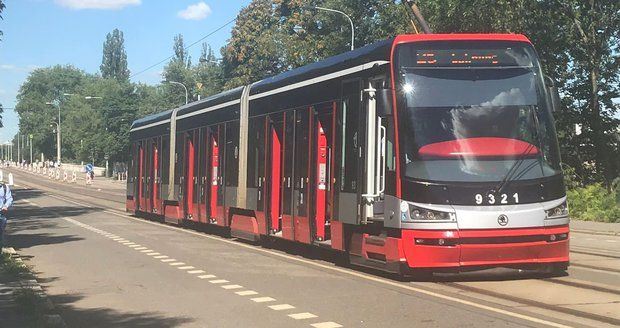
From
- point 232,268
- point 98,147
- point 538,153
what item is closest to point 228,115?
point 232,268

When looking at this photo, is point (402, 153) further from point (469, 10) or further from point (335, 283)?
point (469, 10)

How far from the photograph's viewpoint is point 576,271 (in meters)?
10.4

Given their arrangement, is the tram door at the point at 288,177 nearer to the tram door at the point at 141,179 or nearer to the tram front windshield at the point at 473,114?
the tram front windshield at the point at 473,114

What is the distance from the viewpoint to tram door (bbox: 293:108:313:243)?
1160cm

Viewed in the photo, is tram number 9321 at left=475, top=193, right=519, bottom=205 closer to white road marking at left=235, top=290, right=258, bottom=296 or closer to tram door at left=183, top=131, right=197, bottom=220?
white road marking at left=235, top=290, right=258, bottom=296

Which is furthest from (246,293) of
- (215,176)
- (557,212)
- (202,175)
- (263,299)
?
(202,175)

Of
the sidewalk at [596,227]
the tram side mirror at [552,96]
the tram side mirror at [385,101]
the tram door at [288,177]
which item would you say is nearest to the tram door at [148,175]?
the tram door at [288,177]

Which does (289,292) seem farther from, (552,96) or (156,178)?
(156,178)

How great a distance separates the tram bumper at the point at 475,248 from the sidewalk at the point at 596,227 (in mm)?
12595

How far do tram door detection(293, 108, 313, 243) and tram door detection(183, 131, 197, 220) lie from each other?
696cm

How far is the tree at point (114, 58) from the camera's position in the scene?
14525cm

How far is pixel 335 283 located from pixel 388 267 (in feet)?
2.64

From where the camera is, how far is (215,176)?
54.8 ft

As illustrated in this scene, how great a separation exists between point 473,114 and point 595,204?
1831 cm
